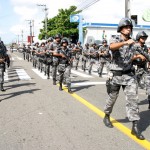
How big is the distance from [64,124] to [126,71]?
162 cm

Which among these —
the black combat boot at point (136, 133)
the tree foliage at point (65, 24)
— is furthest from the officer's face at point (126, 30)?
the tree foliage at point (65, 24)

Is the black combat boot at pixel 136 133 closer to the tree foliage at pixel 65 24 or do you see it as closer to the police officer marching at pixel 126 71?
the police officer marching at pixel 126 71

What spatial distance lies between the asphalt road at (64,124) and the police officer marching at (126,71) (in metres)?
0.40

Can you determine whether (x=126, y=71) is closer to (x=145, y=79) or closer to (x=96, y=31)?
(x=145, y=79)

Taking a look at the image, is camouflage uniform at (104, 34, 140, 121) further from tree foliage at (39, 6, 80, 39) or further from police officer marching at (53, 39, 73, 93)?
tree foliage at (39, 6, 80, 39)

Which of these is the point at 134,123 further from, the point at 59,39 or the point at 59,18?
the point at 59,18

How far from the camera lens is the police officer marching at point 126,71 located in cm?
504

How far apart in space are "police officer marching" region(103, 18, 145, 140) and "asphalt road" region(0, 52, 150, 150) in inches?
15.6

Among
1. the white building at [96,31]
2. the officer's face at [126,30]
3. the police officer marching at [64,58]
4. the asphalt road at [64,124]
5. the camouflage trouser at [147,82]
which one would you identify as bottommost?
the asphalt road at [64,124]

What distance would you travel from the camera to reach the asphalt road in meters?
4.80

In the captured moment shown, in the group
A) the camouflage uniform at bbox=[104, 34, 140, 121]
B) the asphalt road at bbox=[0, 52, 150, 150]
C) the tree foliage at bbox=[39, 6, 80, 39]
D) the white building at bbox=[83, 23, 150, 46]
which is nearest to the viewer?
the asphalt road at bbox=[0, 52, 150, 150]

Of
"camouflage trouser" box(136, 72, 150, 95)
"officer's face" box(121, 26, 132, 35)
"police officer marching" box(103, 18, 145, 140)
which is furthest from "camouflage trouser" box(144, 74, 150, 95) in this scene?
"officer's face" box(121, 26, 132, 35)

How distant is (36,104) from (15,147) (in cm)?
350

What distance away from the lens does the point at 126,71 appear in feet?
17.4
